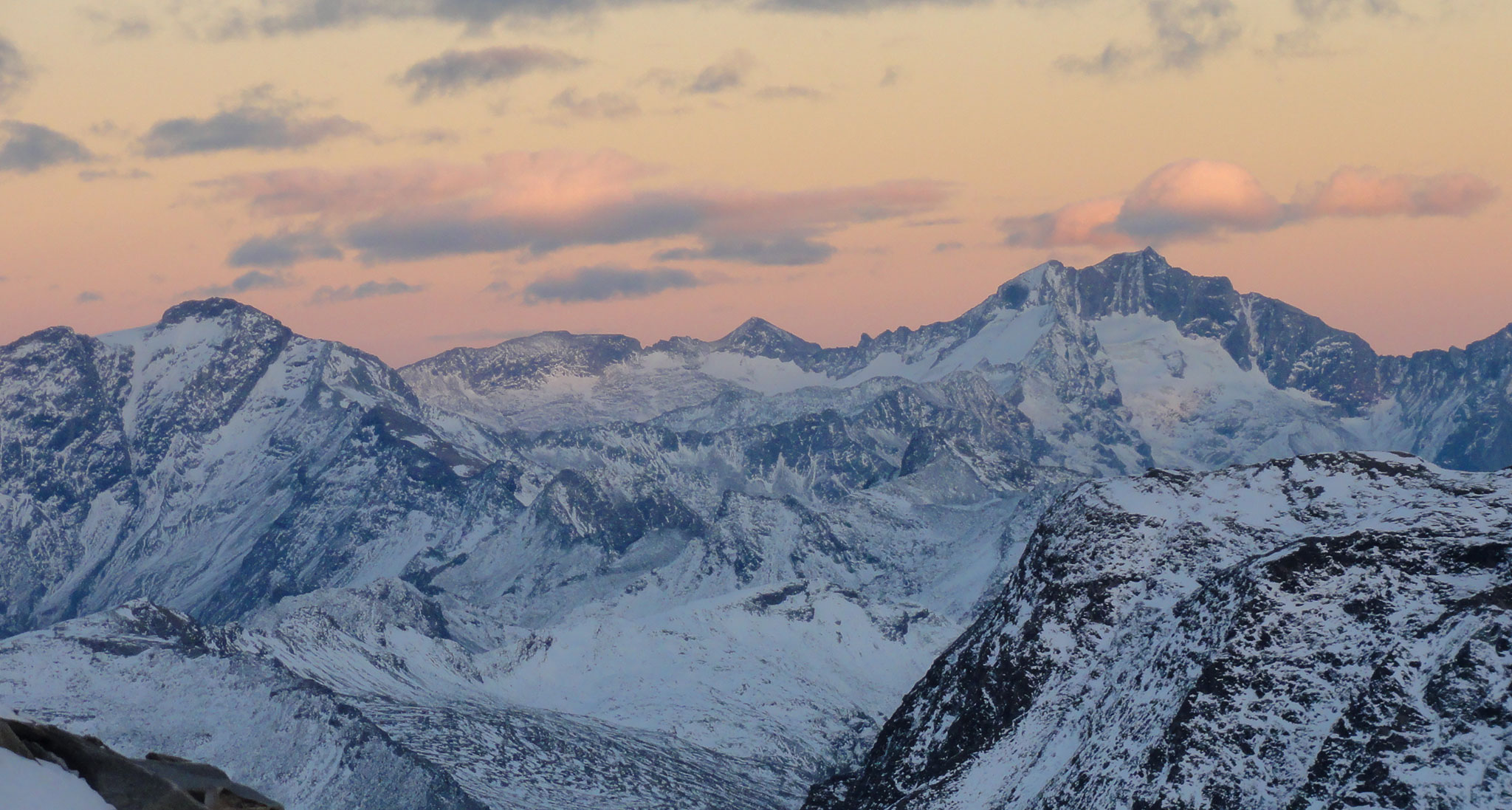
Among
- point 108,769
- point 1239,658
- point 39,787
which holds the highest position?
point 39,787

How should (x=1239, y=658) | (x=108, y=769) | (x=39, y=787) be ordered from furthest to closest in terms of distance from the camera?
(x=1239, y=658) < (x=108, y=769) < (x=39, y=787)

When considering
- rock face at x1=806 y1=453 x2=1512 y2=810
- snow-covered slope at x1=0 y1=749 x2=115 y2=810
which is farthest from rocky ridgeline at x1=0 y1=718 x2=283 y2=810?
rock face at x1=806 y1=453 x2=1512 y2=810

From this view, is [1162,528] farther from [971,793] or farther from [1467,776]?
[1467,776]

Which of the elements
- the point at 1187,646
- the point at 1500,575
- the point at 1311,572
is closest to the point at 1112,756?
the point at 1187,646

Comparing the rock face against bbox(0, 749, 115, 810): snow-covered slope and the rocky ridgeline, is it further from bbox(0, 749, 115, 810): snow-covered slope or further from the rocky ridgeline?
bbox(0, 749, 115, 810): snow-covered slope

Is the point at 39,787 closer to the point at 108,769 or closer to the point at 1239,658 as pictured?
the point at 108,769

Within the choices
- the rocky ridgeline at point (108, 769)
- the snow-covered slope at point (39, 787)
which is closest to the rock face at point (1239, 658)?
the rocky ridgeline at point (108, 769)

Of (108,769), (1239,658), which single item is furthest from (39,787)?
(1239,658)

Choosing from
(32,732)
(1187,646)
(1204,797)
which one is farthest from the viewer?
(1187,646)

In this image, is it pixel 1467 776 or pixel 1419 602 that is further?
pixel 1419 602
